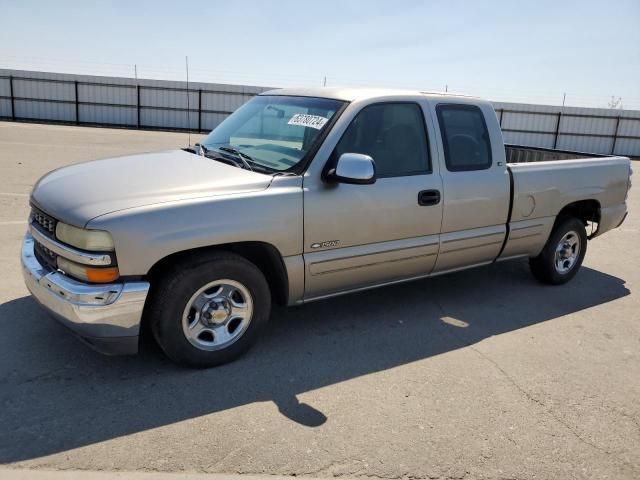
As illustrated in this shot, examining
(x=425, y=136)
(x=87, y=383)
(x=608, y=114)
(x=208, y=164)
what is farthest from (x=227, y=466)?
(x=608, y=114)

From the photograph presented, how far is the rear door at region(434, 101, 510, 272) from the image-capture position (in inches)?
185

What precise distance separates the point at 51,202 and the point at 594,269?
598 cm

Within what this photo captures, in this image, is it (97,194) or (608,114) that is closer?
(97,194)

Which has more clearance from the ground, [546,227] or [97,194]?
[97,194]

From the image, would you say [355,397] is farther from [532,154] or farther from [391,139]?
[532,154]

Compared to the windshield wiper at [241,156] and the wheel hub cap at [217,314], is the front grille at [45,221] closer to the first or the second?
the wheel hub cap at [217,314]

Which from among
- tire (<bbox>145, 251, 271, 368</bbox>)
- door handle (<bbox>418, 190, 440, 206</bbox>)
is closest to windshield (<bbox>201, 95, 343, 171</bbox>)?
tire (<bbox>145, 251, 271, 368</bbox>)

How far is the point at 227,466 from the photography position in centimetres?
285

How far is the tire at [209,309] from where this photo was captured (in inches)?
138

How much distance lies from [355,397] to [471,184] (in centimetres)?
219

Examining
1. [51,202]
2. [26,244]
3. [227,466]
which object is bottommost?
[227,466]

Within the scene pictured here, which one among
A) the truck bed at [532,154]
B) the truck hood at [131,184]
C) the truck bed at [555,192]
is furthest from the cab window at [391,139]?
the truck bed at [532,154]

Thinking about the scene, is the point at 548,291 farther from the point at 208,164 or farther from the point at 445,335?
the point at 208,164

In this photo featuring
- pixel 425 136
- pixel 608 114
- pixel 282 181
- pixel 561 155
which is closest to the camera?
pixel 282 181
